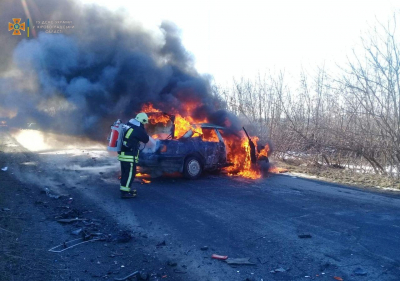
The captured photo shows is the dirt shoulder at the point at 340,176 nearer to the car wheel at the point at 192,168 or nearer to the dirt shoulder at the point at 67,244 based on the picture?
the car wheel at the point at 192,168

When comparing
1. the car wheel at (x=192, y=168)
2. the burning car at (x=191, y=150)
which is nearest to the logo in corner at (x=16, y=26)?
the burning car at (x=191, y=150)

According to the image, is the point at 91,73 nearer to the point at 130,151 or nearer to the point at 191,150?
the point at 191,150

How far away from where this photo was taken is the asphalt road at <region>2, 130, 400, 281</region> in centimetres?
401

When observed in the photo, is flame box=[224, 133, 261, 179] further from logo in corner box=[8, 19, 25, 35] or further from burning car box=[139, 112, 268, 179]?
logo in corner box=[8, 19, 25, 35]

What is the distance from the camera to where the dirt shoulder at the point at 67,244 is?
375 centimetres

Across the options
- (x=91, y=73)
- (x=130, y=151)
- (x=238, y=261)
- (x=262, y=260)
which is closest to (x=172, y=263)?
(x=238, y=261)

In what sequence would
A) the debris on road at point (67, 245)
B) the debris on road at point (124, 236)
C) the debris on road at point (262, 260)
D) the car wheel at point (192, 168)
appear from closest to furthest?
the debris on road at point (262, 260) < the debris on road at point (67, 245) < the debris on road at point (124, 236) < the car wheel at point (192, 168)

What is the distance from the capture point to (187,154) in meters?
9.53

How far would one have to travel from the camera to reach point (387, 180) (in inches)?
409

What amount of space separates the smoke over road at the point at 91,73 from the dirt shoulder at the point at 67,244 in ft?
19.0

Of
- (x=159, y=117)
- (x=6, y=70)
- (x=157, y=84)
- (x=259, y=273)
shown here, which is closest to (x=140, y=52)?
(x=157, y=84)

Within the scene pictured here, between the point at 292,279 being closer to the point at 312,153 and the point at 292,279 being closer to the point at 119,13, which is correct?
the point at 312,153

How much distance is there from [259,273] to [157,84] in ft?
32.1

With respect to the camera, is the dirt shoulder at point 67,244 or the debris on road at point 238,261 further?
the debris on road at point 238,261
